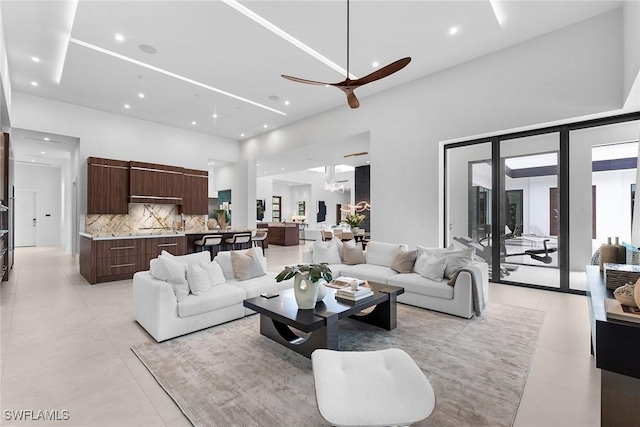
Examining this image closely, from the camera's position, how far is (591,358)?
264 cm

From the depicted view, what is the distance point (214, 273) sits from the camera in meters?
3.67

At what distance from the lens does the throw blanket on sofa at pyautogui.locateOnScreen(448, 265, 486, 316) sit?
3.59 meters

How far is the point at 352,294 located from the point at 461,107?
4326 mm

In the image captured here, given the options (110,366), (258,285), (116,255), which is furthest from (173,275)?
(116,255)

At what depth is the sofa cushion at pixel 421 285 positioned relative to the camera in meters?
3.75

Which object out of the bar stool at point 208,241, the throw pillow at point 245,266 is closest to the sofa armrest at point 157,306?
the throw pillow at point 245,266

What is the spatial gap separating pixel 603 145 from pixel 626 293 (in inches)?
174

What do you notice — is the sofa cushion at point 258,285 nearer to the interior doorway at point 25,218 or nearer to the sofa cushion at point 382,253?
the sofa cushion at point 382,253

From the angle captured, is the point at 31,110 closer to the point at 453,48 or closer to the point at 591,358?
the point at 453,48

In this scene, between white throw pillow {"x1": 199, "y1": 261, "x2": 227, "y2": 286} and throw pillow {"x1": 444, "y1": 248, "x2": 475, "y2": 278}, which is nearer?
white throw pillow {"x1": 199, "y1": 261, "x2": 227, "y2": 286}

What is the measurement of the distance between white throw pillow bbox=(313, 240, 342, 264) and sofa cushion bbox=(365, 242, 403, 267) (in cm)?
55

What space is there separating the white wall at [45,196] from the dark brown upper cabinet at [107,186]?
7.01m

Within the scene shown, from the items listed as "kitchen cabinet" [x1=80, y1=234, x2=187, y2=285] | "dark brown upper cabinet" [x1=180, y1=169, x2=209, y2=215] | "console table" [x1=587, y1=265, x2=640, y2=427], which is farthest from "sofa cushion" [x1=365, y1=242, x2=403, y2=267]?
"dark brown upper cabinet" [x1=180, y1=169, x2=209, y2=215]

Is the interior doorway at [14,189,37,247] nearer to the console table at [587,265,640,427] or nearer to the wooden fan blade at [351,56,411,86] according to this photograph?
the wooden fan blade at [351,56,411,86]
